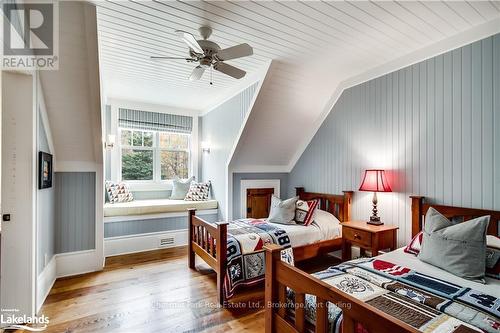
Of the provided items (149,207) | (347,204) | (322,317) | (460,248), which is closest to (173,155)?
Answer: (149,207)

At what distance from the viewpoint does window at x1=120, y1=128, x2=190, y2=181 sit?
4.59 m

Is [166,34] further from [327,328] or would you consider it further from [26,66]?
[327,328]

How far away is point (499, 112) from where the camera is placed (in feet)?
6.94

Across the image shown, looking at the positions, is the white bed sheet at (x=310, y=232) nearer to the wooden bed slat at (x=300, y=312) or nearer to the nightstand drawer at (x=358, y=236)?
the nightstand drawer at (x=358, y=236)

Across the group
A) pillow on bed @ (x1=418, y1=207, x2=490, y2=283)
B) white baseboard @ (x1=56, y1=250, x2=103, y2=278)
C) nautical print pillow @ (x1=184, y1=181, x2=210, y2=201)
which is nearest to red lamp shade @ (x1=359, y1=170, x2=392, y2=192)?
pillow on bed @ (x1=418, y1=207, x2=490, y2=283)

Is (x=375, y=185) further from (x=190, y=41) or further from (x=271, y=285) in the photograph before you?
(x=190, y=41)

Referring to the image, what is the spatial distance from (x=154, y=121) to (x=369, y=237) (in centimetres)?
416

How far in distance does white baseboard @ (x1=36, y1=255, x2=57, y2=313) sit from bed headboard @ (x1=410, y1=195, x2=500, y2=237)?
12.4 ft

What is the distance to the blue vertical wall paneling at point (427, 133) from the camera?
2.20 metres

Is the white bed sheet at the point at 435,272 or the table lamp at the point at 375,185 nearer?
the white bed sheet at the point at 435,272

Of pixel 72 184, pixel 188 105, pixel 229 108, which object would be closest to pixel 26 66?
pixel 72 184

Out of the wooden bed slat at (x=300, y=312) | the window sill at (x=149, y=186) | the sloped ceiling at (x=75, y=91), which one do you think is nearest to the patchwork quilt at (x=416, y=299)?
the wooden bed slat at (x=300, y=312)

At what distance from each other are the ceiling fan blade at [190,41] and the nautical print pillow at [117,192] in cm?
298

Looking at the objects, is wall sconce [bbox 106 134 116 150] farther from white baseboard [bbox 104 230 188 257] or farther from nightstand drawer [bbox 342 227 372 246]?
nightstand drawer [bbox 342 227 372 246]
